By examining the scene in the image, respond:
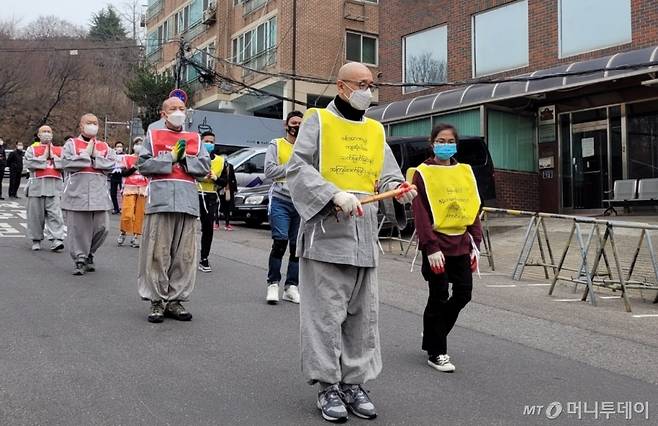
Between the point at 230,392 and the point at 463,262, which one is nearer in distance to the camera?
the point at 230,392

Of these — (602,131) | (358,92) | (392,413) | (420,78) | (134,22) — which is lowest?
(392,413)

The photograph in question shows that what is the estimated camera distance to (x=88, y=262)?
875 cm

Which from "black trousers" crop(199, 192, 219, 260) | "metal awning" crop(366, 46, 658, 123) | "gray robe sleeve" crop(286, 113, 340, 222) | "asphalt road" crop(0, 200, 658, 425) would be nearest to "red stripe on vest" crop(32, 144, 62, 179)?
"black trousers" crop(199, 192, 219, 260)

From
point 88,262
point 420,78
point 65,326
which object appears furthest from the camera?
point 420,78

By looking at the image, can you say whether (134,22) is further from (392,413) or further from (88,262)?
(392,413)

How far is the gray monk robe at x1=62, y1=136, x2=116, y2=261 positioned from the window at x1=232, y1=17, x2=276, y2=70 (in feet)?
72.9

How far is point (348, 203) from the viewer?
11.7ft

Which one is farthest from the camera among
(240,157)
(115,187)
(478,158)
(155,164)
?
(115,187)

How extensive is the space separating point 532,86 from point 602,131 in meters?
2.37

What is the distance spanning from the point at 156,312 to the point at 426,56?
1701 centimetres

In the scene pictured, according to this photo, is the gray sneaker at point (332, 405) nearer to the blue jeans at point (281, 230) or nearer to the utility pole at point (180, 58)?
the blue jeans at point (281, 230)

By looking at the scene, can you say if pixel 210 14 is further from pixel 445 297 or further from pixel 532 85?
pixel 445 297

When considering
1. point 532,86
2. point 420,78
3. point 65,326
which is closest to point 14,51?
point 420,78

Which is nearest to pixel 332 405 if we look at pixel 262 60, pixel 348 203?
pixel 348 203
